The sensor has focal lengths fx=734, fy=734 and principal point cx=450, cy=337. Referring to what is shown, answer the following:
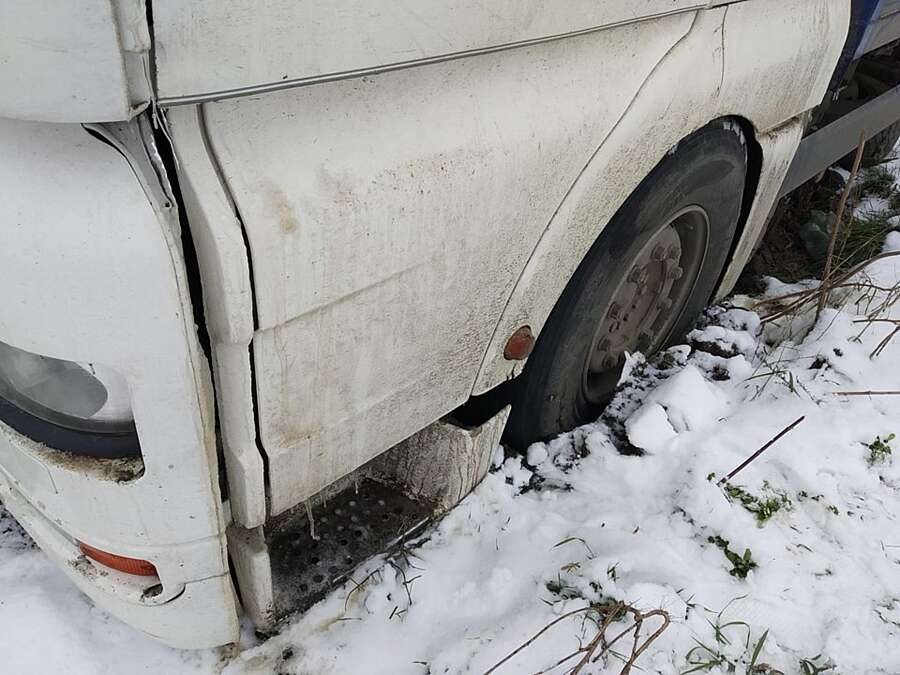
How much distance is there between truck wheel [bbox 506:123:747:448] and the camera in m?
1.79

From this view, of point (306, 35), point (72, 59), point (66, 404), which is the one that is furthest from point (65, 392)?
point (306, 35)

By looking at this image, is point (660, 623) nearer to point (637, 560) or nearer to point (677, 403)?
point (637, 560)

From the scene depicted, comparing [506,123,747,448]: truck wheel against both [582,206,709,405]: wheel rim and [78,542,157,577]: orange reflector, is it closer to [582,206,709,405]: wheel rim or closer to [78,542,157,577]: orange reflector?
[582,206,709,405]: wheel rim

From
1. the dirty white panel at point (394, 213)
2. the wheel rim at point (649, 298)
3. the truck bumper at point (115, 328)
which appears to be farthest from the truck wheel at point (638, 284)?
the truck bumper at point (115, 328)

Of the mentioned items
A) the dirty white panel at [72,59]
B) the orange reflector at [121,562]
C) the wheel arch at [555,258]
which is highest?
the dirty white panel at [72,59]

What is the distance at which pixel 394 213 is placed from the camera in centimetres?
116

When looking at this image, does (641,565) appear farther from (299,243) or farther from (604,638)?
(299,243)

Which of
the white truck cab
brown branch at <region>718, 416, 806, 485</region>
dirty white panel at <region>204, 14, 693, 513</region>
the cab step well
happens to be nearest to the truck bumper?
the white truck cab

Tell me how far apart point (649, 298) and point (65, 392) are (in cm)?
164

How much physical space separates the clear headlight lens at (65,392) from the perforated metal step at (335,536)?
70 cm

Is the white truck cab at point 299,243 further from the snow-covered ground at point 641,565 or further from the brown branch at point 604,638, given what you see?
the brown branch at point 604,638

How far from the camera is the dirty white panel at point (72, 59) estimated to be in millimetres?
787

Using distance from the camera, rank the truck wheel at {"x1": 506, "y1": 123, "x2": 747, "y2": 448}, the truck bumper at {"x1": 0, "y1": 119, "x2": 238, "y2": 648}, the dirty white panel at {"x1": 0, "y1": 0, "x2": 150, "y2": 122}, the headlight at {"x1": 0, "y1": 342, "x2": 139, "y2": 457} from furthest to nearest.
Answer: the truck wheel at {"x1": 506, "y1": 123, "x2": 747, "y2": 448}, the headlight at {"x1": 0, "y1": 342, "x2": 139, "y2": 457}, the truck bumper at {"x1": 0, "y1": 119, "x2": 238, "y2": 648}, the dirty white panel at {"x1": 0, "y1": 0, "x2": 150, "y2": 122}

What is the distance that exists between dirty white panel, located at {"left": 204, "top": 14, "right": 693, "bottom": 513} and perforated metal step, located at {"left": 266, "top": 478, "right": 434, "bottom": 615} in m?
0.40
